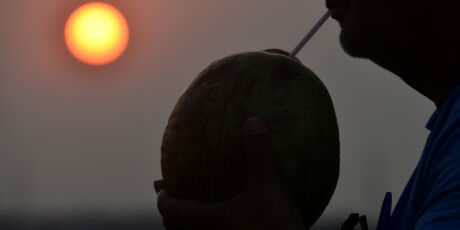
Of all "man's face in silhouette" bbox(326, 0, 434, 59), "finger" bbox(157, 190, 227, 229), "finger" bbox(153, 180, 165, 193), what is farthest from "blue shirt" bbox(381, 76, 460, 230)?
"finger" bbox(153, 180, 165, 193)

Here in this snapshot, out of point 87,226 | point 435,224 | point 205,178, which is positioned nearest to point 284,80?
point 205,178

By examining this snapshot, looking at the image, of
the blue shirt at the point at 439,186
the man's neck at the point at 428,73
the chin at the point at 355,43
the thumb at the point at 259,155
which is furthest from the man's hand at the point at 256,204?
A: the man's neck at the point at 428,73

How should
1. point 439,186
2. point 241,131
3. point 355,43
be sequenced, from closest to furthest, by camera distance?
point 439,186 < point 241,131 < point 355,43

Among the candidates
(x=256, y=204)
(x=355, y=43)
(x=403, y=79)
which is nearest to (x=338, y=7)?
(x=355, y=43)

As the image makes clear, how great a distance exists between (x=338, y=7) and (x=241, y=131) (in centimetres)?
64

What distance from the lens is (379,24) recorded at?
332 centimetres

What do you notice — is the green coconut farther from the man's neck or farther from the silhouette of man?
the man's neck

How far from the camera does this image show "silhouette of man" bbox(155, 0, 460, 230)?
116 inches

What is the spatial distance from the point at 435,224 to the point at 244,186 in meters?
1.01

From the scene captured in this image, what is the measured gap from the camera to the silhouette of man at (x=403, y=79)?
9.69 ft

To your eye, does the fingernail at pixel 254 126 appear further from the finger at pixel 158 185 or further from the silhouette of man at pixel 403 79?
the finger at pixel 158 185

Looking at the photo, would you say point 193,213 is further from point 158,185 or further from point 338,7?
point 338,7

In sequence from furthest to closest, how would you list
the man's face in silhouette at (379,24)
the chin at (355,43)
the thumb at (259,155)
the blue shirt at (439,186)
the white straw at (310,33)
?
1. the white straw at (310,33)
2. the chin at (355,43)
3. the man's face in silhouette at (379,24)
4. the thumb at (259,155)
5. the blue shirt at (439,186)

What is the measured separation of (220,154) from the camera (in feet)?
10.7
